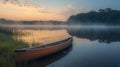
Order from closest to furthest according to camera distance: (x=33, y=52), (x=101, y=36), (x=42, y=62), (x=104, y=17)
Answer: (x=33, y=52), (x=42, y=62), (x=101, y=36), (x=104, y=17)

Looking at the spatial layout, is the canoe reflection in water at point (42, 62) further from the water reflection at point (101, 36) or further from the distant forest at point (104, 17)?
the distant forest at point (104, 17)

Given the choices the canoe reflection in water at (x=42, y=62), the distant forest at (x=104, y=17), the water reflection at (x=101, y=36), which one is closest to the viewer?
the canoe reflection in water at (x=42, y=62)

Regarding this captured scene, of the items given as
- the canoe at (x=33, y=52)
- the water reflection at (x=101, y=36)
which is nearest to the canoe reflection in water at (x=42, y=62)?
the canoe at (x=33, y=52)

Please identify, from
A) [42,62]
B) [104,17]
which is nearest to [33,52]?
[42,62]

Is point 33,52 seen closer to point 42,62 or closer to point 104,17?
point 42,62

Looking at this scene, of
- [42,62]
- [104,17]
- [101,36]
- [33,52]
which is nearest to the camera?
[33,52]

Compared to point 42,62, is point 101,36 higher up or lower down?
lower down

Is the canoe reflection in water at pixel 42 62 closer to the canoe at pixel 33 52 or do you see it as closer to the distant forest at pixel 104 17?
the canoe at pixel 33 52

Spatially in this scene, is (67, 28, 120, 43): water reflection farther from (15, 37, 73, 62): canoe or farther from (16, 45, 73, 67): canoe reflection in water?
(15, 37, 73, 62): canoe

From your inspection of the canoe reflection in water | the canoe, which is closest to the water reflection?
the canoe reflection in water

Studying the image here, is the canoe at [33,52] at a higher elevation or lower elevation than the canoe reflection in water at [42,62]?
higher

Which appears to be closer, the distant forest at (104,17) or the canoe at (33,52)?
the canoe at (33,52)

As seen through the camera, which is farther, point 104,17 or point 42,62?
point 104,17

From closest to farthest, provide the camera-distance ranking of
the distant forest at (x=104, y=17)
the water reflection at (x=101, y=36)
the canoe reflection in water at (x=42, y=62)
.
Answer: the canoe reflection in water at (x=42, y=62) < the water reflection at (x=101, y=36) < the distant forest at (x=104, y=17)
